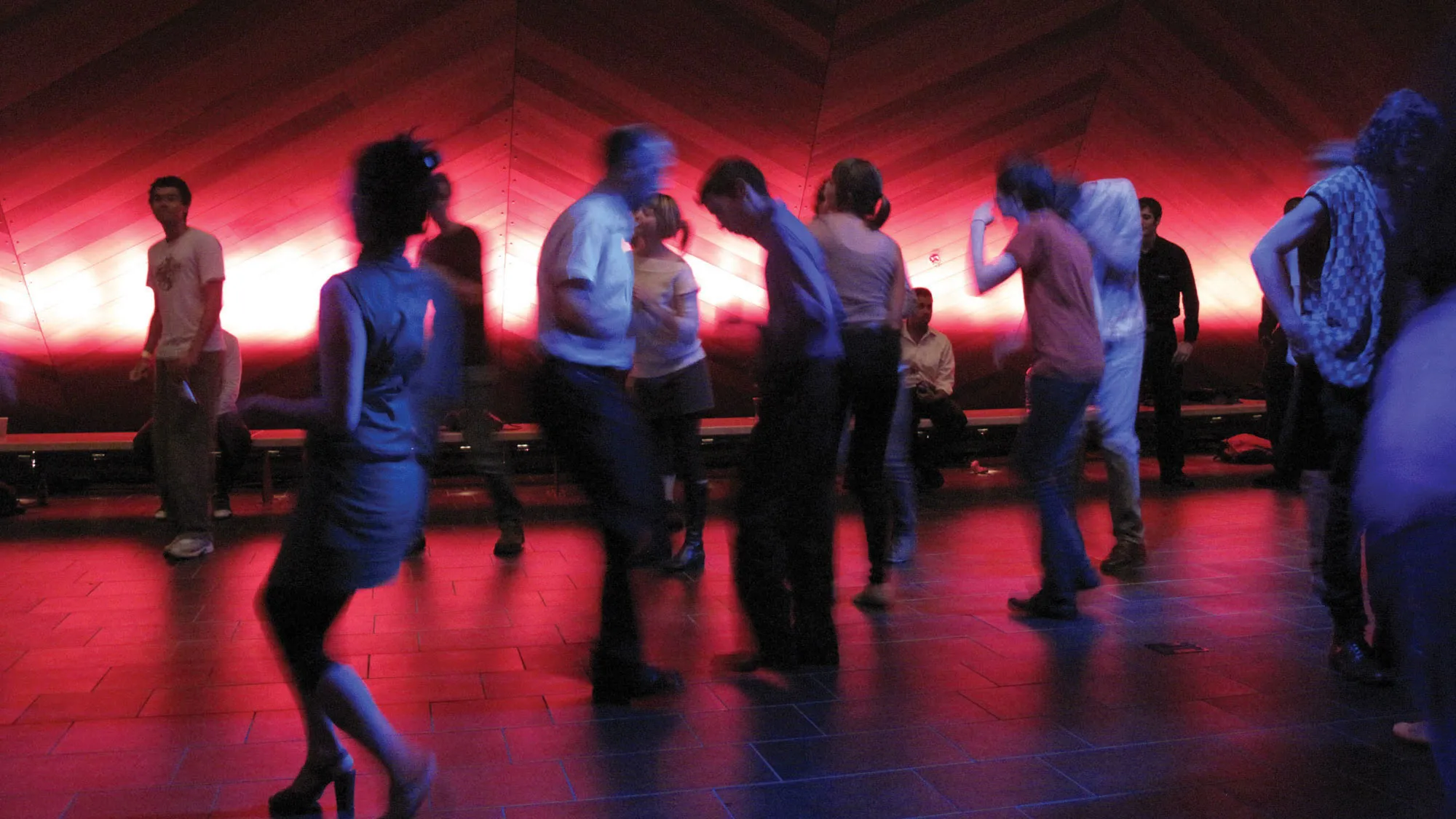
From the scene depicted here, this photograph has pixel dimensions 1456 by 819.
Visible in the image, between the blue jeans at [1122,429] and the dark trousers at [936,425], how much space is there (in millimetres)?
2927

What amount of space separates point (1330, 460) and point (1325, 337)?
391 mm

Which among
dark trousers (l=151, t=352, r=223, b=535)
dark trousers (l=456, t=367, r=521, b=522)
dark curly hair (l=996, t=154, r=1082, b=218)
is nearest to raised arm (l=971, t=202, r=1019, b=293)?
dark curly hair (l=996, t=154, r=1082, b=218)

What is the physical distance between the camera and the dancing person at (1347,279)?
3.12 meters

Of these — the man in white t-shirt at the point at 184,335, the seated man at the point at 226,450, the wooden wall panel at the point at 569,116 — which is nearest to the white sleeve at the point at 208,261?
the man in white t-shirt at the point at 184,335

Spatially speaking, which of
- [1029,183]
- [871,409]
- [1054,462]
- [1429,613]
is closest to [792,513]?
[871,409]

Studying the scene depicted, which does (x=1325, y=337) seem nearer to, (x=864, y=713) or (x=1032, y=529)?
(x=864, y=713)

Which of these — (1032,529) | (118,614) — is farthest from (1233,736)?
(118,614)

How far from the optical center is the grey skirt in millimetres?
5125

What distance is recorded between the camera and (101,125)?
24.5 ft

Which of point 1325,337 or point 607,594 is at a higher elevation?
point 1325,337

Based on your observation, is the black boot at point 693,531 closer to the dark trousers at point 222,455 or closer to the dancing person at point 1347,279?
the dark trousers at point 222,455

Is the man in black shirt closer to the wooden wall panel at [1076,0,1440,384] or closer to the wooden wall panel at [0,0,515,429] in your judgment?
the wooden wall panel at [1076,0,1440,384]

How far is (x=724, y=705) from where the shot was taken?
11.2 ft

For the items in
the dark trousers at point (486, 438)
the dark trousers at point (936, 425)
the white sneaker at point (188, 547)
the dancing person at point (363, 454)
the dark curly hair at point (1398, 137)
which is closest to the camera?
the dancing person at point (363, 454)
